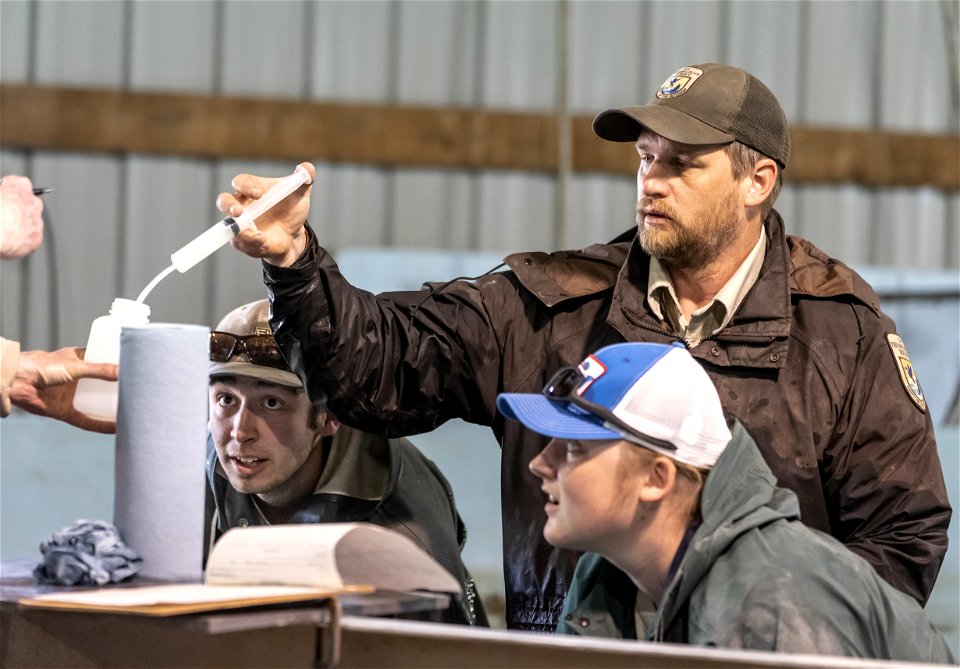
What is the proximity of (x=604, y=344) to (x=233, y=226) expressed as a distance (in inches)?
27.9

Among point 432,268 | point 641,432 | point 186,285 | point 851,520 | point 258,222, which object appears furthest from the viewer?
point 186,285

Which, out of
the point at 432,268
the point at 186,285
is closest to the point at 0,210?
the point at 432,268

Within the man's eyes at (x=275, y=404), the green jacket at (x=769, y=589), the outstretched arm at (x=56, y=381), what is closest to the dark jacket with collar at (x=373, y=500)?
the man's eyes at (x=275, y=404)

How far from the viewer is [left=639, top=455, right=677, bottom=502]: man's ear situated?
152cm

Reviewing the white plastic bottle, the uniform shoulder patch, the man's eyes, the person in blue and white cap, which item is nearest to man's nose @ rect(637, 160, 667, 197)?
the uniform shoulder patch

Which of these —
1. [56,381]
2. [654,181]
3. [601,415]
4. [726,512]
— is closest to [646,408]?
[601,415]

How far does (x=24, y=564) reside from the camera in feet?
5.03

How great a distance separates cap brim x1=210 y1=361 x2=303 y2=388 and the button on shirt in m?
0.69

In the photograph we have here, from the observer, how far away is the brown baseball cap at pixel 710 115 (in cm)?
207

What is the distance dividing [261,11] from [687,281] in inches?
153

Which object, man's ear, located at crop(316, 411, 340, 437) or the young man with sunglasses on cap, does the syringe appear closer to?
the young man with sunglasses on cap

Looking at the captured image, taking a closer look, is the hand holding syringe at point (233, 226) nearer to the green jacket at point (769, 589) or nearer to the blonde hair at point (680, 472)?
the blonde hair at point (680, 472)

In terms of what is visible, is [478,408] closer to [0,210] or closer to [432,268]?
[0,210]

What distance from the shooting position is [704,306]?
6.98 ft
